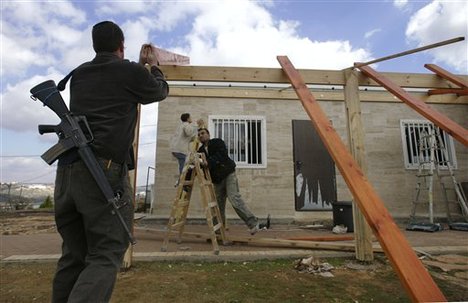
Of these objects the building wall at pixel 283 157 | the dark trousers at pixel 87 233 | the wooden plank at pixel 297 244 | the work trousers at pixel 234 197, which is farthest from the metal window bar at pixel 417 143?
the dark trousers at pixel 87 233

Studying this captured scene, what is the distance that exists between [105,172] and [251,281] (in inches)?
81.8

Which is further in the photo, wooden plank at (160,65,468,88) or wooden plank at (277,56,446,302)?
wooden plank at (160,65,468,88)

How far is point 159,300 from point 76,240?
4.06ft

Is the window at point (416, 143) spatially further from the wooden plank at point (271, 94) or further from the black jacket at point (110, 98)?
the black jacket at point (110, 98)

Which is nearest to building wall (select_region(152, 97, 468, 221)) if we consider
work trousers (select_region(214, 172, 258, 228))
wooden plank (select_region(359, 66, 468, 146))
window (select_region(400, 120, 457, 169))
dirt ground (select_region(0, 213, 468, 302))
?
window (select_region(400, 120, 457, 169))

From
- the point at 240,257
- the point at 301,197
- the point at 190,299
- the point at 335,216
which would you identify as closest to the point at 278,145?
the point at 301,197

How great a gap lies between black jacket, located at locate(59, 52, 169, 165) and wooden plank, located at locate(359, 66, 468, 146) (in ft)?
8.31

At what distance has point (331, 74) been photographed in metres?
4.11

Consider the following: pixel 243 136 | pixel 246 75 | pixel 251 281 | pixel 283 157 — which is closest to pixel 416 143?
pixel 283 157

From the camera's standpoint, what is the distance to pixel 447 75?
13.4ft

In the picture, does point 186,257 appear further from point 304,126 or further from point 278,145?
point 304,126

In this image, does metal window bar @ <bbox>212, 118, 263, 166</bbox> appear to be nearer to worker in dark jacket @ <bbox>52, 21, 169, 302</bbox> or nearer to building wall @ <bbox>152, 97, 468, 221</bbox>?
building wall @ <bbox>152, 97, 468, 221</bbox>

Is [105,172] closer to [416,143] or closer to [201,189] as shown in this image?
[201,189]

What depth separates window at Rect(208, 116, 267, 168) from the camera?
8.02 m
